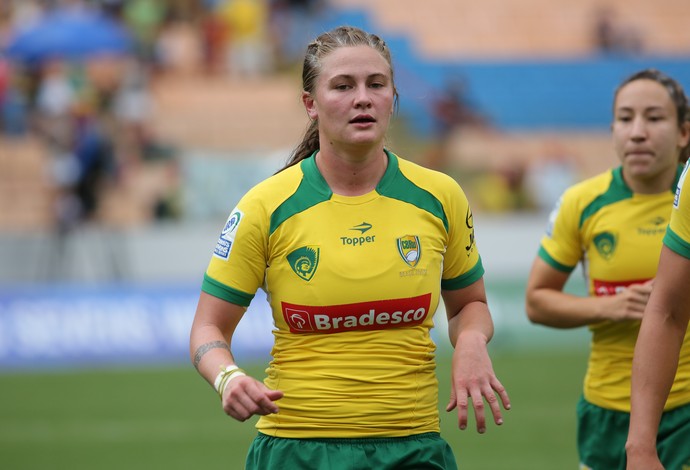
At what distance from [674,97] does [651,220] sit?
522 millimetres

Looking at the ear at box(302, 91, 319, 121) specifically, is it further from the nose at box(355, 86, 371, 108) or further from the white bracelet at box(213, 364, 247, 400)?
the white bracelet at box(213, 364, 247, 400)

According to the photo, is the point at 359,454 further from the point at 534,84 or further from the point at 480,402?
the point at 534,84

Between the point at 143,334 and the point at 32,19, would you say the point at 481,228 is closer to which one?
the point at 143,334

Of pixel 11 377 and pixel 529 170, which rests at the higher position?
pixel 529 170

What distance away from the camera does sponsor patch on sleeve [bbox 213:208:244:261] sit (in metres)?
4.23

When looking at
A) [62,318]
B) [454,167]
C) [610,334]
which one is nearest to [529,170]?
[454,167]

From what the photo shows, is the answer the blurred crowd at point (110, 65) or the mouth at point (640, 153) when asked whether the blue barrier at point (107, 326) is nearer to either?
the blurred crowd at point (110, 65)

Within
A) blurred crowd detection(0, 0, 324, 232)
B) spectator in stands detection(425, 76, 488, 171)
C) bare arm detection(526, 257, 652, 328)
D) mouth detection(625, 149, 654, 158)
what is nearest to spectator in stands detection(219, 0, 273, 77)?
blurred crowd detection(0, 0, 324, 232)

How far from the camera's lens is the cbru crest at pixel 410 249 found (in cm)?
422

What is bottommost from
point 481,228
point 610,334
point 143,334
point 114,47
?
point 610,334

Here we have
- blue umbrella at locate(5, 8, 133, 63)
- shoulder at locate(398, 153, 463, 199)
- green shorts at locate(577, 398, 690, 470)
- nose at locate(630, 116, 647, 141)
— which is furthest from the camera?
blue umbrella at locate(5, 8, 133, 63)

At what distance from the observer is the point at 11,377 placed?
539 inches

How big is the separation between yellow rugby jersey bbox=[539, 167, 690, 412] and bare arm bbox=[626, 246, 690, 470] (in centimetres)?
151

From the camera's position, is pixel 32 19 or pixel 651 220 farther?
pixel 32 19
